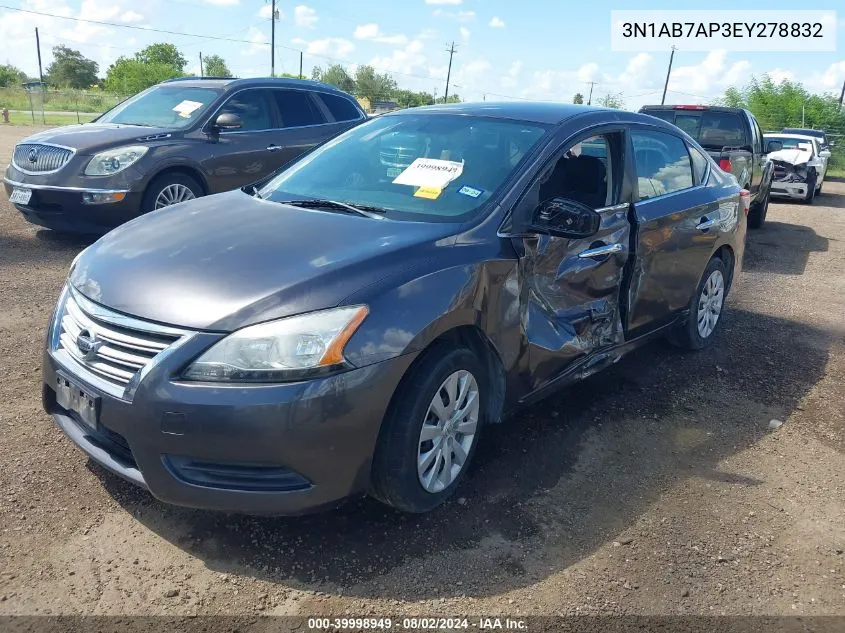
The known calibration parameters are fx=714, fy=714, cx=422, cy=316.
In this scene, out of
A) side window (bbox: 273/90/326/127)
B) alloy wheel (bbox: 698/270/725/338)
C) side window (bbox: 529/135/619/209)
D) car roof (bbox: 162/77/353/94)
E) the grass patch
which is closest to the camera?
side window (bbox: 529/135/619/209)

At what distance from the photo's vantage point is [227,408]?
2.40m

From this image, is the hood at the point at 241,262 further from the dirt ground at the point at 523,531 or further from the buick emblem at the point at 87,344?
the dirt ground at the point at 523,531

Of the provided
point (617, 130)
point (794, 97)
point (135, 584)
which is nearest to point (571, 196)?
point (617, 130)

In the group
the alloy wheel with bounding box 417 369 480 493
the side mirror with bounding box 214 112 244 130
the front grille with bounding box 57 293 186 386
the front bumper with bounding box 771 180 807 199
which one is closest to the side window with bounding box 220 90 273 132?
the side mirror with bounding box 214 112 244 130

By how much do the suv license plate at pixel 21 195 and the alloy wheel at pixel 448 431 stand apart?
18.5 feet

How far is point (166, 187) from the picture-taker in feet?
23.3

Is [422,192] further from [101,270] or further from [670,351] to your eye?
[670,351]

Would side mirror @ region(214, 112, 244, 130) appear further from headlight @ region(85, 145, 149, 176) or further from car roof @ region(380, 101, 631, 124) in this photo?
car roof @ region(380, 101, 631, 124)

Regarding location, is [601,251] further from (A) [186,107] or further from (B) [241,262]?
(A) [186,107]

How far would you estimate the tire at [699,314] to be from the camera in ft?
16.7

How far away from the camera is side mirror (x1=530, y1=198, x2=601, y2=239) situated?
3.27m

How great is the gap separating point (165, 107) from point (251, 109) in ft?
3.01

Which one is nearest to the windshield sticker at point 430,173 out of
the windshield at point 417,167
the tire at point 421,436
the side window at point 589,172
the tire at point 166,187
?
the windshield at point 417,167

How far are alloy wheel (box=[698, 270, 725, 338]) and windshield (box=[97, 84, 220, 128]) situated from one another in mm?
5345
